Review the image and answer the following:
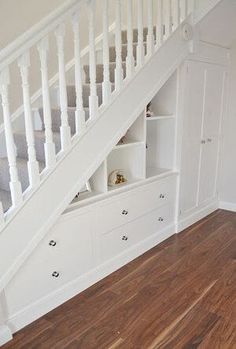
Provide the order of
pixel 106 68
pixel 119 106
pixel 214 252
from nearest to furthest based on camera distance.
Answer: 1. pixel 106 68
2. pixel 119 106
3. pixel 214 252

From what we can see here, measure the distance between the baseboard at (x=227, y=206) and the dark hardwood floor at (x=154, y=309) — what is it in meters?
1.08

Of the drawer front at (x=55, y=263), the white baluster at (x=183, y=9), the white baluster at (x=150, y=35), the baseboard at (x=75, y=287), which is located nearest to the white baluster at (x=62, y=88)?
the drawer front at (x=55, y=263)

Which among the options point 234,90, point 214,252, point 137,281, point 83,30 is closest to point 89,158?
point 137,281

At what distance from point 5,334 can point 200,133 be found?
8.16 feet

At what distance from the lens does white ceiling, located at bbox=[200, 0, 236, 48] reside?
2.71 m

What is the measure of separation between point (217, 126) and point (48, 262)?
2433mm

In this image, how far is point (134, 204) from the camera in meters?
2.55

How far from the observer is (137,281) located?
2330 millimetres

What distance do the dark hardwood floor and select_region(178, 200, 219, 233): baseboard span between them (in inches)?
18.1

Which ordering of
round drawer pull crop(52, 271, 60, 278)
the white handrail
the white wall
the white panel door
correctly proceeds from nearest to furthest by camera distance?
1. the white handrail
2. round drawer pull crop(52, 271, 60, 278)
3. the white panel door
4. the white wall

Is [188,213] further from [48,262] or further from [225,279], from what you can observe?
[48,262]

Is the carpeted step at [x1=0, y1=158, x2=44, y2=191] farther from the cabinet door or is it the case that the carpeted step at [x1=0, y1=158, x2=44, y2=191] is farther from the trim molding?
the cabinet door

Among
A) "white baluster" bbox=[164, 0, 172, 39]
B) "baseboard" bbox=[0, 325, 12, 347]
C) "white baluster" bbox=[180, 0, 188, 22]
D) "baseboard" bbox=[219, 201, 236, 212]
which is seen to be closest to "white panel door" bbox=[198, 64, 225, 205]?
"baseboard" bbox=[219, 201, 236, 212]

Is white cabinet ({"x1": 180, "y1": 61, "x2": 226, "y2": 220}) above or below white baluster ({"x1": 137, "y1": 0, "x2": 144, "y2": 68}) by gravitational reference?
below
